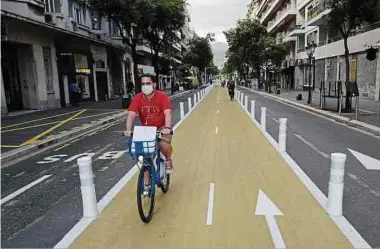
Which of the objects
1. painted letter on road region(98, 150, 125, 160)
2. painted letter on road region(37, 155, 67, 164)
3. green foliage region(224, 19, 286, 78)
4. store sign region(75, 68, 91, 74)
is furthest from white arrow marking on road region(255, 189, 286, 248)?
green foliage region(224, 19, 286, 78)

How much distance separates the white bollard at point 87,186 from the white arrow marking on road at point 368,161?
575cm

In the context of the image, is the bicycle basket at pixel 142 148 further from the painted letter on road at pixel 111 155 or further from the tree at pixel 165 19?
the tree at pixel 165 19

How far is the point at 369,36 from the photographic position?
1037 inches

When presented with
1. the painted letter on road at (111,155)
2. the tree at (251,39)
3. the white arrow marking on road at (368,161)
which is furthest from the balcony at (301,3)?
the painted letter on road at (111,155)

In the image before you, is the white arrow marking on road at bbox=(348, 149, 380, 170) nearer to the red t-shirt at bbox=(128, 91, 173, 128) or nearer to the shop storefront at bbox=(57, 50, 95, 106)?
the red t-shirt at bbox=(128, 91, 173, 128)

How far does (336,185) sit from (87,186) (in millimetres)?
3444

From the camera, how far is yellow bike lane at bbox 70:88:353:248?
4.32 m

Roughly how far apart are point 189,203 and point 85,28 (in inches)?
1130

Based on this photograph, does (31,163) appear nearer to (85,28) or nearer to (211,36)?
(85,28)

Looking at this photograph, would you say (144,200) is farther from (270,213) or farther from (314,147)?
(314,147)

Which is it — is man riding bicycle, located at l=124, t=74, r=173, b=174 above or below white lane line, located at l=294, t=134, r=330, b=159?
above

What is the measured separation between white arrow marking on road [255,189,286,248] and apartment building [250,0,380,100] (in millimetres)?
19447

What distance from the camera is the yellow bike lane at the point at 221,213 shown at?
4316 millimetres

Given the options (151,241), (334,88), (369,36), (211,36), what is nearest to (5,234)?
(151,241)
